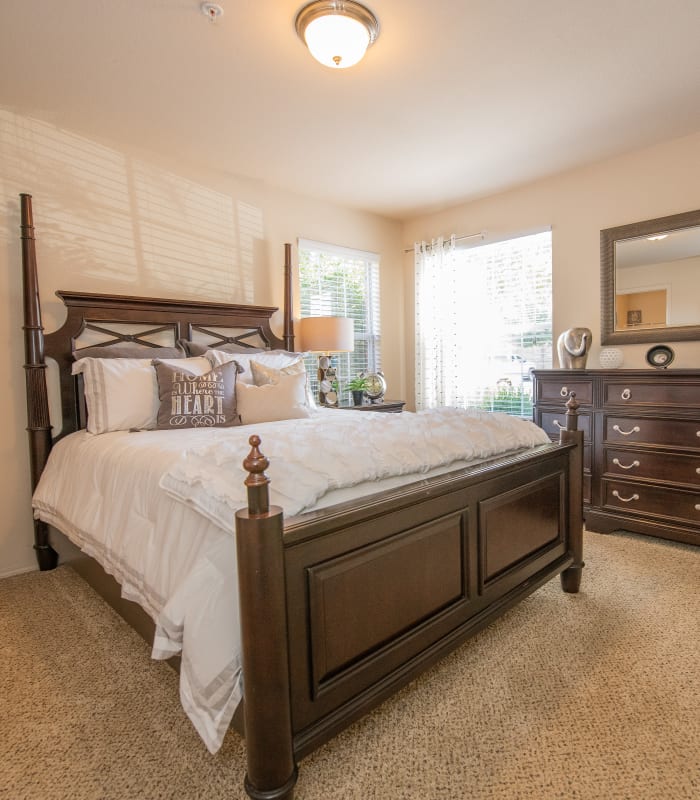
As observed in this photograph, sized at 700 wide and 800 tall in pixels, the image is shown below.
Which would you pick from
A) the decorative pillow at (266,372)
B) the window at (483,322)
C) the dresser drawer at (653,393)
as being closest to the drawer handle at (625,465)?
the dresser drawer at (653,393)

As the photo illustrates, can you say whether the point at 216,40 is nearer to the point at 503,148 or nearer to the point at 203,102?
the point at 203,102

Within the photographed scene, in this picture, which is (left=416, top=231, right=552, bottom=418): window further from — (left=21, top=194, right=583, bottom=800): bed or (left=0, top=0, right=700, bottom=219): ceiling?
(left=21, top=194, right=583, bottom=800): bed

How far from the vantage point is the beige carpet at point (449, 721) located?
126 cm

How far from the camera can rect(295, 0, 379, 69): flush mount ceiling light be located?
1872mm

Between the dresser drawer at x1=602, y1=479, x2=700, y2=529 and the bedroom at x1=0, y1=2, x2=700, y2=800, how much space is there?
35.8 inches

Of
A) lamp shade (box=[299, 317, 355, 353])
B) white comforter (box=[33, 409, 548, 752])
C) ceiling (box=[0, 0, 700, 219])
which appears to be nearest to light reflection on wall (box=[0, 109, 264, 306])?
ceiling (box=[0, 0, 700, 219])

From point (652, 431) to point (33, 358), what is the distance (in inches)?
→ 142

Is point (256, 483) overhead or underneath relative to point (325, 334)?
underneath

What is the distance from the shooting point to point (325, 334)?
361 cm

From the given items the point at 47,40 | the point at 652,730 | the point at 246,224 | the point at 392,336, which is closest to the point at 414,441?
the point at 652,730

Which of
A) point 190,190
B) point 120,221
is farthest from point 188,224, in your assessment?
point 120,221

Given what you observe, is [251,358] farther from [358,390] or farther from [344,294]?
[344,294]

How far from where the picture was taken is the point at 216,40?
205cm

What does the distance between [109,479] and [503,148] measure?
3095 millimetres
